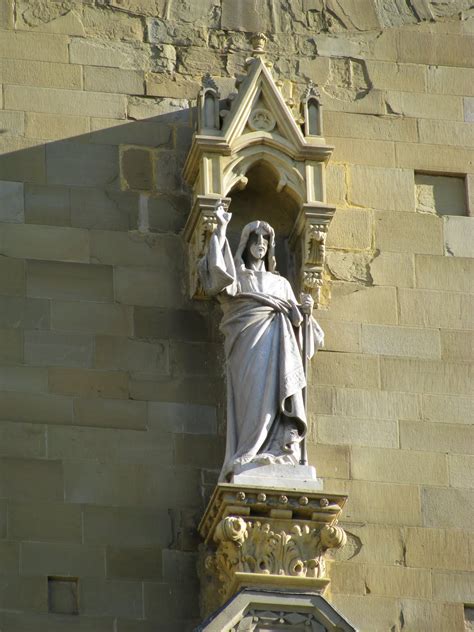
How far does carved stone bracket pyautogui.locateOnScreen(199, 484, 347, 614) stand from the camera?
1445 centimetres

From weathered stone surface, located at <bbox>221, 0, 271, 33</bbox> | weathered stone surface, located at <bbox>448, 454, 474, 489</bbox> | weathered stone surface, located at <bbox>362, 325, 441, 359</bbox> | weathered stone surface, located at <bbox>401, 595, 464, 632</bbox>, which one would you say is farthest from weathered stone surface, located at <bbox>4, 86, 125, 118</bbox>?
weathered stone surface, located at <bbox>401, 595, 464, 632</bbox>

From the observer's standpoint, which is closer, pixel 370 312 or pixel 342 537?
pixel 342 537

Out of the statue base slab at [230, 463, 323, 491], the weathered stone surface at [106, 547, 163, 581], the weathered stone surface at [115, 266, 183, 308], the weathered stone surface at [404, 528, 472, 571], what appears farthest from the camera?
the weathered stone surface at [115, 266, 183, 308]

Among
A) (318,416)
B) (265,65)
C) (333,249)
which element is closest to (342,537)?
(318,416)

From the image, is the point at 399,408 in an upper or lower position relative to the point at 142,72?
lower

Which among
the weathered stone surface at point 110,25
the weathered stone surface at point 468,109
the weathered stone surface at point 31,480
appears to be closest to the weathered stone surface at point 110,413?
the weathered stone surface at point 31,480

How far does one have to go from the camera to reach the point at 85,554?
14703mm

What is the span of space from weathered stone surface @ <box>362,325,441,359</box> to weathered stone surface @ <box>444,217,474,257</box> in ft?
1.89

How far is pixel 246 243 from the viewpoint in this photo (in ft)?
50.4

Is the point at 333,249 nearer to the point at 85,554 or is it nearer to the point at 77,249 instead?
the point at 77,249

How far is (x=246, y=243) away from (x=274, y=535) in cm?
185

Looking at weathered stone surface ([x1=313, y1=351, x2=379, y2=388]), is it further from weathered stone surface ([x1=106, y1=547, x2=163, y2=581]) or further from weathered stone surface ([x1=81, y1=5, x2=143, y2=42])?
weathered stone surface ([x1=81, y1=5, x2=143, y2=42])

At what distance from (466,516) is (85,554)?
2.26m

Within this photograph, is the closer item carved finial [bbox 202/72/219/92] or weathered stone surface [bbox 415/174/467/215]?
carved finial [bbox 202/72/219/92]
